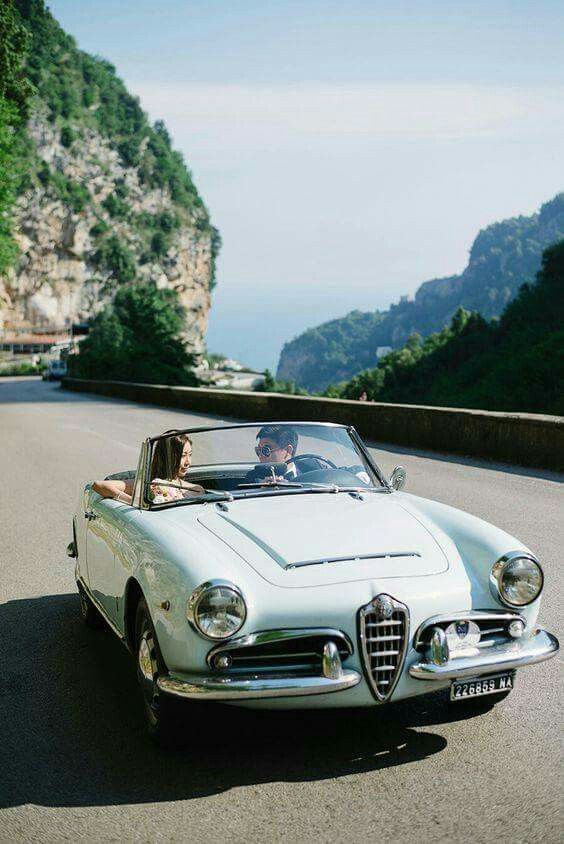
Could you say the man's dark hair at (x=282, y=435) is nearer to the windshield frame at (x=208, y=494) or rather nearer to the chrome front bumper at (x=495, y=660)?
the windshield frame at (x=208, y=494)

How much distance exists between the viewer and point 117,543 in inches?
207

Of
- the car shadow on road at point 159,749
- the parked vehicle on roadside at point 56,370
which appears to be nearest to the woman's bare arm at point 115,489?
the car shadow on road at point 159,749

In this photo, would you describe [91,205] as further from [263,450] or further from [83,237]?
[263,450]

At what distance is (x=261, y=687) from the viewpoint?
3.89 m

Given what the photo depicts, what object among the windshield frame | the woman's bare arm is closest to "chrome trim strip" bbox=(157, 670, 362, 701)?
the windshield frame

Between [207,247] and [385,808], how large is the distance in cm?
18499

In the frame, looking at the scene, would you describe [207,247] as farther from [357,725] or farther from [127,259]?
[357,725]

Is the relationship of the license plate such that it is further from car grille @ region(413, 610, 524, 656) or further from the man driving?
the man driving

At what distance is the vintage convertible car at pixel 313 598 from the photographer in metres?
4.00

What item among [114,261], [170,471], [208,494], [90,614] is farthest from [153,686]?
[114,261]

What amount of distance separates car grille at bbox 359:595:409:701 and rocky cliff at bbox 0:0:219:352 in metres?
114

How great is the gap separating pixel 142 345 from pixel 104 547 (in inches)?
2112

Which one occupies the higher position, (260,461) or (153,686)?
(260,461)

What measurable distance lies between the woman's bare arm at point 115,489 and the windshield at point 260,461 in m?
0.34
